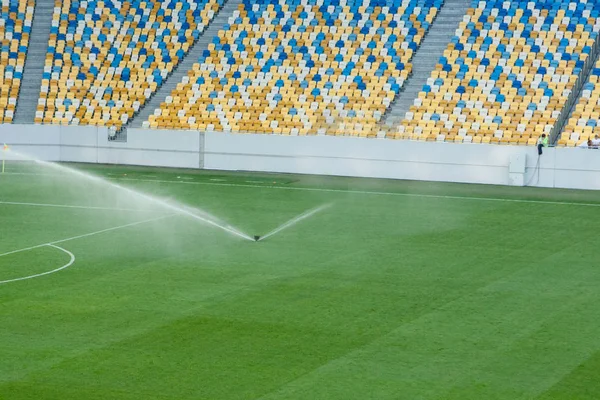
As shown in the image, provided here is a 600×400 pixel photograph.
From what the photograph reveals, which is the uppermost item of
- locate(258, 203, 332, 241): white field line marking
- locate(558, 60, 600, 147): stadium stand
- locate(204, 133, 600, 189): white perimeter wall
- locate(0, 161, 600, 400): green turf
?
locate(558, 60, 600, 147): stadium stand

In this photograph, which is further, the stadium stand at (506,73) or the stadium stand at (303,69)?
the stadium stand at (303,69)

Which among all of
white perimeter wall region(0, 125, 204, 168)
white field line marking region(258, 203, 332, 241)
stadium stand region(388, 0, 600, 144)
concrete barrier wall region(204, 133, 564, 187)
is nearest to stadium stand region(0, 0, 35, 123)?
white perimeter wall region(0, 125, 204, 168)

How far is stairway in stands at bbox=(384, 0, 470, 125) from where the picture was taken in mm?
43188

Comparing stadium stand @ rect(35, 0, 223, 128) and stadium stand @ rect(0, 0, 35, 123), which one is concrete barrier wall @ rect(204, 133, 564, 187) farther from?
stadium stand @ rect(0, 0, 35, 123)

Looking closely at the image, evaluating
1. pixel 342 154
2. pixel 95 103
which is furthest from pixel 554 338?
pixel 95 103

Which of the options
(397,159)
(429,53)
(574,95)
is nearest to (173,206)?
(397,159)

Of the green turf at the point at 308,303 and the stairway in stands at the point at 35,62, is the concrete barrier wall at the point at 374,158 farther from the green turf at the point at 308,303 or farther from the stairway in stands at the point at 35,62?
the stairway in stands at the point at 35,62

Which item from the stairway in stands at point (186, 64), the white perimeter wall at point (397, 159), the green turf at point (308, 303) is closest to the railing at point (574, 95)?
the white perimeter wall at point (397, 159)

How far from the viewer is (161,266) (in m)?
23.1

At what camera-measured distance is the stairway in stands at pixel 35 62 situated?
1880 inches

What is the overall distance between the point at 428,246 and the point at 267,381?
11384 mm

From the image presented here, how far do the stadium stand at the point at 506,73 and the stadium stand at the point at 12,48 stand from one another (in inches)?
668

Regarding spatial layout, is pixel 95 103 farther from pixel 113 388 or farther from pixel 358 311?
pixel 113 388

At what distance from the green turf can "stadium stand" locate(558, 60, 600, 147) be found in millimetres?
5890
